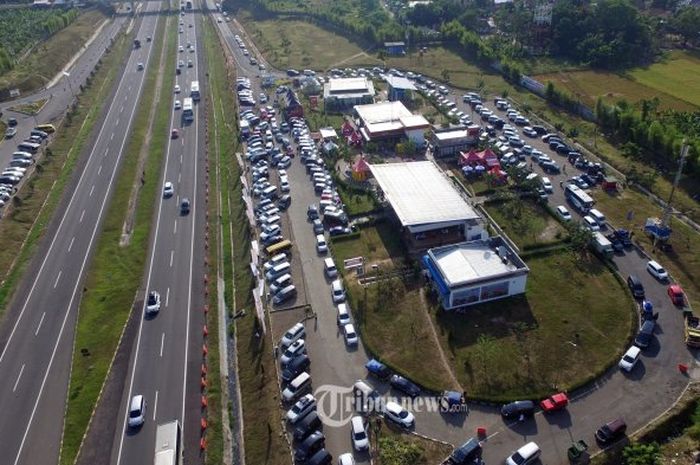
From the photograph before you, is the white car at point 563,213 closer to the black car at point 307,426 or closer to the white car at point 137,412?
the black car at point 307,426

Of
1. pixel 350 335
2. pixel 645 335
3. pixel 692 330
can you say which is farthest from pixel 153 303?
pixel 692 330

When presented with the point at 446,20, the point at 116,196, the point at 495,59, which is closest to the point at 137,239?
the point at 116,196

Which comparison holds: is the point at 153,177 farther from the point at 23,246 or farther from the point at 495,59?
the point at 495,59

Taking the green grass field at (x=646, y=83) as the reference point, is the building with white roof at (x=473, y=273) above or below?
below

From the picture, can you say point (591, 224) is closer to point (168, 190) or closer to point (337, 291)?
point (337, 291)

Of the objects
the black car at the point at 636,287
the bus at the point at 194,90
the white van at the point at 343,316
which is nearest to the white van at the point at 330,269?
the white van at the point at 343,316

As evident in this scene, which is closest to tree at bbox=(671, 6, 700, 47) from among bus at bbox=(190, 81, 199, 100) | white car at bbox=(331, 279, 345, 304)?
bus at bbox=(190, 81, 199, 100)
